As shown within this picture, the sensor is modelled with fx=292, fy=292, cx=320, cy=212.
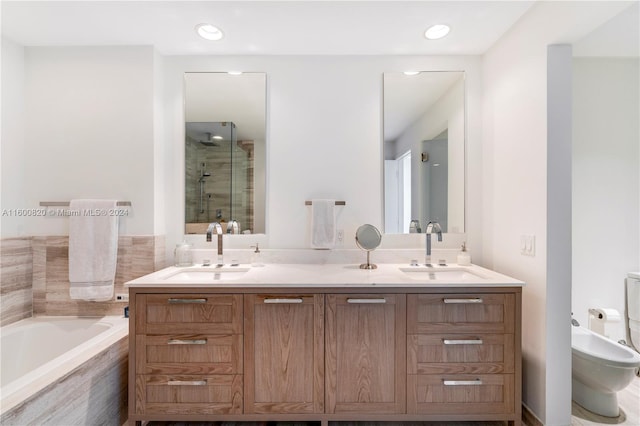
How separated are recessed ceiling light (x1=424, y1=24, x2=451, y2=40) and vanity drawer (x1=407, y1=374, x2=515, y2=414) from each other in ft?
6.57

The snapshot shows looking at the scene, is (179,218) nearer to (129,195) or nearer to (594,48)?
(129,195)

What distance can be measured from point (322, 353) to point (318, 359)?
4cm

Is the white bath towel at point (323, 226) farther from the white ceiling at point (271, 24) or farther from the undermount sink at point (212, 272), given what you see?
the white ceiling at point (271, 24)

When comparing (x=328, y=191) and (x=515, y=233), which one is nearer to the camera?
(x=515, y=233)

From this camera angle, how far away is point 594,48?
2.07 meters

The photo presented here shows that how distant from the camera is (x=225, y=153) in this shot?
2121 mm

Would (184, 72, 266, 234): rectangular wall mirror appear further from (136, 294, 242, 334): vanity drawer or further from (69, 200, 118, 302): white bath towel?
(136, 294, 242, 334): vanity drawer

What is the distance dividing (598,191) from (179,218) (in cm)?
310

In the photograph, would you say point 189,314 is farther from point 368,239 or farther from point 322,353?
point 368,239

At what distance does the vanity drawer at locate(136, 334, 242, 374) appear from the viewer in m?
1.51

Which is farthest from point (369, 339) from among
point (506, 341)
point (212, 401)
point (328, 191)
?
point (328, 191)

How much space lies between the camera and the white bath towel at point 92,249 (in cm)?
187

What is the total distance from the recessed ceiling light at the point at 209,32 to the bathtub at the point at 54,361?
6.20 feet

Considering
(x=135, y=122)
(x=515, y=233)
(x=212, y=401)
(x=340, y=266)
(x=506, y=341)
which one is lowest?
(x=212, y=401)
